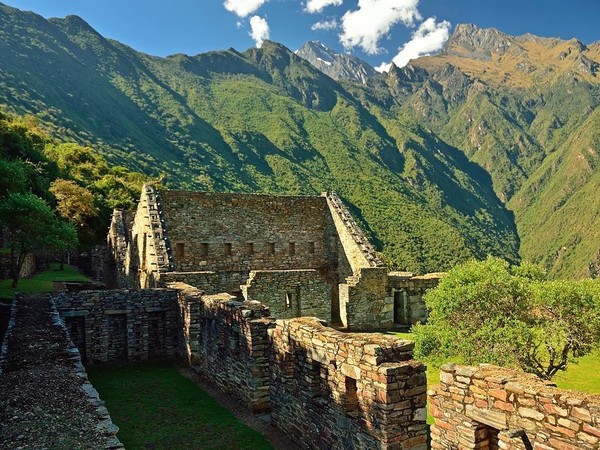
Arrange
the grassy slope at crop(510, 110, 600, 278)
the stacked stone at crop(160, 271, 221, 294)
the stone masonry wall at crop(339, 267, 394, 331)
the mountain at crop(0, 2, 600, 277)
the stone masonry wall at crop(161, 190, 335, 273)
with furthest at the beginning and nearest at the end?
the grassy slope at crop(510, 110, 600, 278)
the mountain at crop(0, 2, 600, 277)
the stone masonry wall at crop(161, 190, 335, 273)
the stone masonry wall at crop(339, 267, 394, 331)
the stacked stone at crop(160, 271, 221, 294)

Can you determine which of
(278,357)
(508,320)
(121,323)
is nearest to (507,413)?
(278,357)

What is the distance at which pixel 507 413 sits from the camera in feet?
18.6

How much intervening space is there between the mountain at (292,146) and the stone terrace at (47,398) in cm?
6716

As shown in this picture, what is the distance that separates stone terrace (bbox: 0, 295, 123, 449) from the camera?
21.2 feet

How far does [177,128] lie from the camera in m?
106

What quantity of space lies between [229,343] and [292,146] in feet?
326

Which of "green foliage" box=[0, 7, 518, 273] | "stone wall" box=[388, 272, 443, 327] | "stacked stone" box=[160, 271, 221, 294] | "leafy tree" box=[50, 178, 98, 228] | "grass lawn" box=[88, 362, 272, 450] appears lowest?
"grass lawn" box=[88, 362, 272, 450]

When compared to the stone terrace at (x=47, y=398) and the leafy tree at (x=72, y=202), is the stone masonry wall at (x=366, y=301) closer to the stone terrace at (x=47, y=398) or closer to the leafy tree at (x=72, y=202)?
the stone terrace at (x=47, y=398)

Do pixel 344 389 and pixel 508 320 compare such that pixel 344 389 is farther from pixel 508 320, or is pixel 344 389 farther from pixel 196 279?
pixel 196 279

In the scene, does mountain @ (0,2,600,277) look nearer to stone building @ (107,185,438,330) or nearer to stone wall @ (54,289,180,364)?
stone building @ (107,185,438,330)

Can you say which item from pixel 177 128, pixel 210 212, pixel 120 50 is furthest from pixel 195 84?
pixel 210 212

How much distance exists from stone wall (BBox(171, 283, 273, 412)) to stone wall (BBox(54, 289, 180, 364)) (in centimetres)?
96

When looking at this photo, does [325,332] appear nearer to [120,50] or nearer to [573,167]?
[120,50]

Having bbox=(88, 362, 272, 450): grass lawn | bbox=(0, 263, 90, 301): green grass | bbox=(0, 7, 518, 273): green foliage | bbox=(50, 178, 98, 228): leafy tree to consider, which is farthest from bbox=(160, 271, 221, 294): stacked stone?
bbox=(0, 7, 518, 273): green foliage
